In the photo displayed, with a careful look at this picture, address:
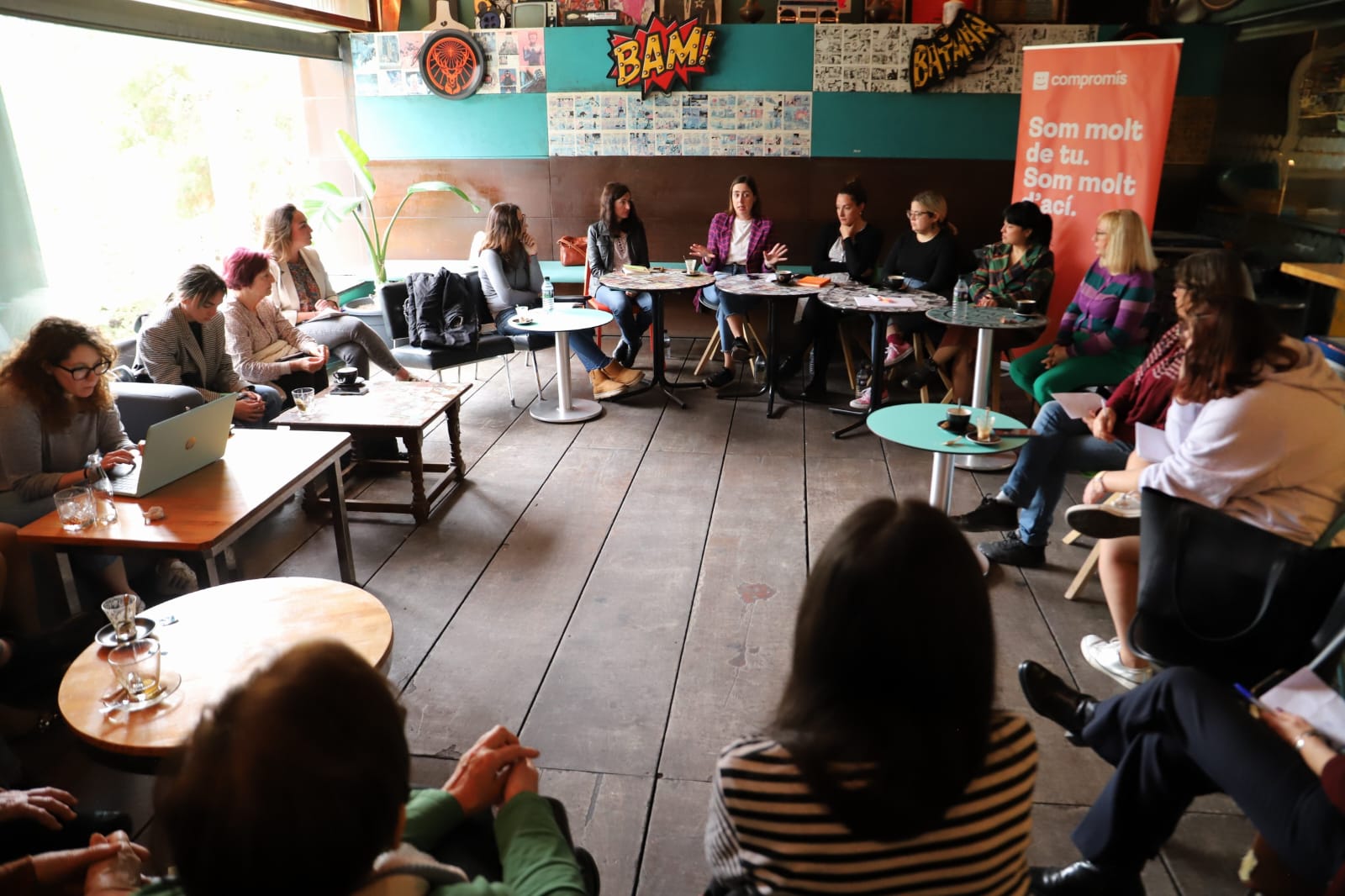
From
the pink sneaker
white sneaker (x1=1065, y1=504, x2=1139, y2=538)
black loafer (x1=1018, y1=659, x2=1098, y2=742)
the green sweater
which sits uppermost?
the green sweater

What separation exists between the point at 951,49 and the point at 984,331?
2.95 meters

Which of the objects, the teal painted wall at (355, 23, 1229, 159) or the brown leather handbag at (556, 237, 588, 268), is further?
the brown leather handbag at (556, 237, 588, 268)

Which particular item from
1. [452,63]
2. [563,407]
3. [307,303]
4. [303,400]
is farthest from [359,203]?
[303,400]

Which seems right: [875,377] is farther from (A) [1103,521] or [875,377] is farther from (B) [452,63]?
(B) [452,63]

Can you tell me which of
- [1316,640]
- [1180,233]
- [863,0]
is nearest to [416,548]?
[1316,640]

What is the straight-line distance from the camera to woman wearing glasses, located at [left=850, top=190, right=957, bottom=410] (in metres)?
5.61

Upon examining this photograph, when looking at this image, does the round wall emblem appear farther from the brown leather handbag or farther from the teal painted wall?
the brown leather handbag

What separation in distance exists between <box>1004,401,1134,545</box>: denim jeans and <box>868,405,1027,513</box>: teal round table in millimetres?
149

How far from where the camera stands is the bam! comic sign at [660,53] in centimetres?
666

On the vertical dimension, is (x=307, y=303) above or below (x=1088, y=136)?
below

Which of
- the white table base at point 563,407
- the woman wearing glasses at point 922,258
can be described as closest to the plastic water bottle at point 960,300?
the woman wearing glasses at point 922,258

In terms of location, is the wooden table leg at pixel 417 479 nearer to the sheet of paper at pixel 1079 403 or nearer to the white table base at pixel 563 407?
the white table base at pixel 563 407

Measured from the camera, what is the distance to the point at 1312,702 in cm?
188

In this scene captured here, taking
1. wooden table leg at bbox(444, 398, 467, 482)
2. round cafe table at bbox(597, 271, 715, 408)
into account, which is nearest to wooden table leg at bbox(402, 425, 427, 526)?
wooden table leg at bbox(444, 398, 467, 482)
